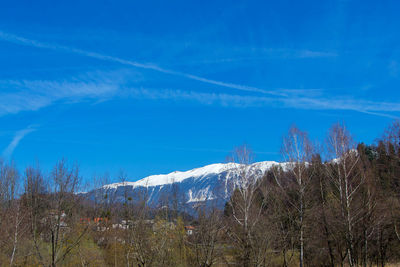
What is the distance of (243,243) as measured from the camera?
18.8m

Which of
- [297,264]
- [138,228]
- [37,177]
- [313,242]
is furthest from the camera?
[297,264]

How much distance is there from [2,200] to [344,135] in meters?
24.4

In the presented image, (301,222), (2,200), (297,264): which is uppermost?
(2,200)

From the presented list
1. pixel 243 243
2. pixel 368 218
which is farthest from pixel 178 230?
pixel 368 218

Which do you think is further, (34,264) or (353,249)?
(34,264)

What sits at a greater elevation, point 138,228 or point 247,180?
point 247,180

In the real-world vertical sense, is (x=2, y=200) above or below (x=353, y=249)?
above

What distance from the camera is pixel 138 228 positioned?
54.0 feet

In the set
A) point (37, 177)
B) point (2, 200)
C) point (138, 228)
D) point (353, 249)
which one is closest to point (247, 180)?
point (353, 249)

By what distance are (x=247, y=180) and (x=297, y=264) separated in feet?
22.2

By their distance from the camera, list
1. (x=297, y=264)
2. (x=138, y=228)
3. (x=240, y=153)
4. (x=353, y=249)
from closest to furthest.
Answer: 1. (x=138, y=228)
2. (x=353, y=249)
3. (x=297, y=264)
4. (x=240, y=153)

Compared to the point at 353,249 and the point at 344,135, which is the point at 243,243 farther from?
the point at 344,135

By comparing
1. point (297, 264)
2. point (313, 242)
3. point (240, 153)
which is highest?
point (240, 153)

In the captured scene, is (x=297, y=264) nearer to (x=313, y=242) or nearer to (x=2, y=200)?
(x=313, y=242)
